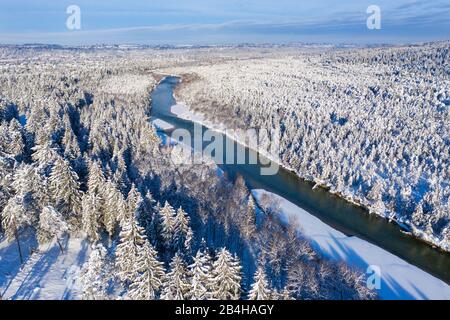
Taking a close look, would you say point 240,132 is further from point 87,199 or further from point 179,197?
point 87,199

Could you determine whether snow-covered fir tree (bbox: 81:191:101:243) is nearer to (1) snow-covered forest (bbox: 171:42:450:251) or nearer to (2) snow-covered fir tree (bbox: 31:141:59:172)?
(2) snow-covered fir tree (bbox: 31:141:59:172)

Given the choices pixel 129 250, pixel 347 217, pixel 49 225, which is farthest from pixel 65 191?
pixel 347 217

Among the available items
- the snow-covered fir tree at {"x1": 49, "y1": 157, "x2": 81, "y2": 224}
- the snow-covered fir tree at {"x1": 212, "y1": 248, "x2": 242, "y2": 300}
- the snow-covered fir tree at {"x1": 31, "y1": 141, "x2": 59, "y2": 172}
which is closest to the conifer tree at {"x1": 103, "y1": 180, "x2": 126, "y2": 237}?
the snow-covered fir tree at {"x1": 49, "y1": 157, "x2": 81, "y2": 224}

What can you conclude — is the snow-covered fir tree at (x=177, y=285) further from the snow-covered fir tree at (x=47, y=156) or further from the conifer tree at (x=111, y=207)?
the snow-covered fir tree at (x=47, y=156)

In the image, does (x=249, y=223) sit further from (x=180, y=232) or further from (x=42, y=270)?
(x=42, y=270)

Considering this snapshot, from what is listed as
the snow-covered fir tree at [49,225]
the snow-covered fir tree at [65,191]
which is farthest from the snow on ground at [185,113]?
the snow-covered fir tree at [49,225]

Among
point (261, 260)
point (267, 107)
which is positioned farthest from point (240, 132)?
point (261, 260)
